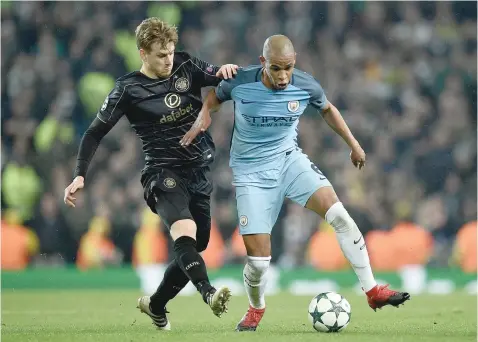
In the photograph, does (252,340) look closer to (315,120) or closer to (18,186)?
(18,186)

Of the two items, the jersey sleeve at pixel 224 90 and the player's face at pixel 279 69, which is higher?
the player's face at pixel 279 69

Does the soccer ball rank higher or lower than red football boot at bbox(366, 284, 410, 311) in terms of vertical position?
lower

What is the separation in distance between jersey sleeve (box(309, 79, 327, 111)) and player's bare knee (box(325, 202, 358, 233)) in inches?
32.3

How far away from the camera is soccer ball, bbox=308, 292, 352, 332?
7.74m

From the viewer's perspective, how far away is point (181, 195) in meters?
7.96

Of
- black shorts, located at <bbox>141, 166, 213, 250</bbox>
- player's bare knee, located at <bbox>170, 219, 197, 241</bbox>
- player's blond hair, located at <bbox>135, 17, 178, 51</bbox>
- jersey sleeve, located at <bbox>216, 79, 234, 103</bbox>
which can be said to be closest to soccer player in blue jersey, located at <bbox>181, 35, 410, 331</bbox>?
jersey sleeve, located at <bbox>216, 79, 234, 103</bbox>

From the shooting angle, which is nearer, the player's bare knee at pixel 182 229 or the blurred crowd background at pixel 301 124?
the player's bare knee at pixel 182 229

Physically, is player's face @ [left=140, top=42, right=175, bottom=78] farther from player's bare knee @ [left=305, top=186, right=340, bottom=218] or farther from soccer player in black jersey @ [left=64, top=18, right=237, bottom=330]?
player's bare knee @ [left=305, top=186, right=340, bottom=218]

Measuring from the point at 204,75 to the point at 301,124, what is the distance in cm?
917

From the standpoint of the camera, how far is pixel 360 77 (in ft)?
59.3

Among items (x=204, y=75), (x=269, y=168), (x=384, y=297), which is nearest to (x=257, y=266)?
(x=269, y=168)

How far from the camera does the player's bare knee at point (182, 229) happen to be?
7.69m

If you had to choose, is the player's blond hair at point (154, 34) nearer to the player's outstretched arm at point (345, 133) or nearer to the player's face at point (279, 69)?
the player's face at point (279, 69)

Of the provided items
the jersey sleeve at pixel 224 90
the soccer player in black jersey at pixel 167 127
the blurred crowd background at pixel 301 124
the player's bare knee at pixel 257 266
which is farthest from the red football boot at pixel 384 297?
the blurred crowd background at pixel 301 124
